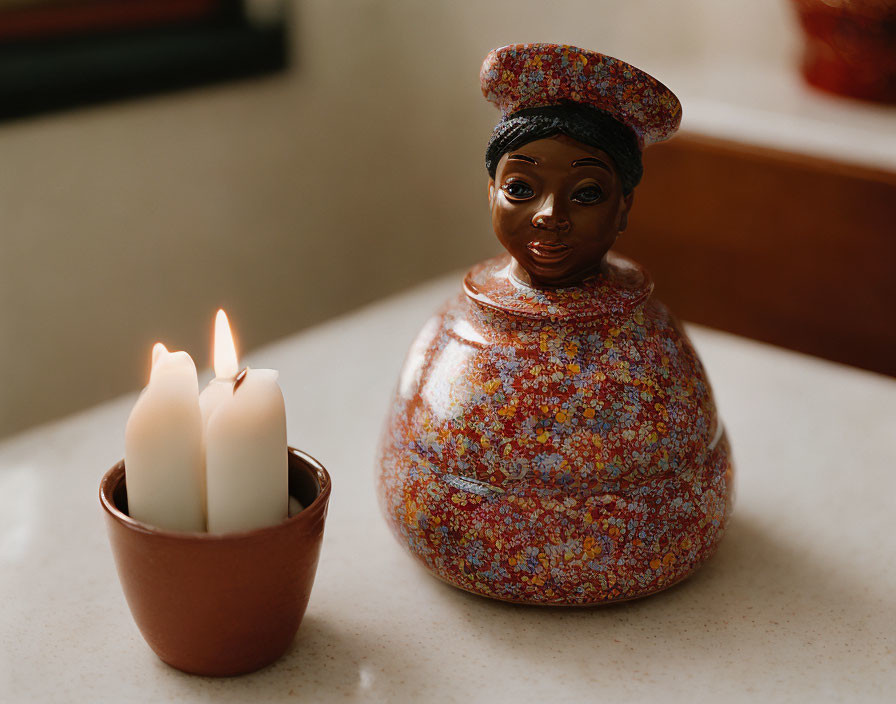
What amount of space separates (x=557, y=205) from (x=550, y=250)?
0.09 ft

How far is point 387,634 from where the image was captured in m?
0.62

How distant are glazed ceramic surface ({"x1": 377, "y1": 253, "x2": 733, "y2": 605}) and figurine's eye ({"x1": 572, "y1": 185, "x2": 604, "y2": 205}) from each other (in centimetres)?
6

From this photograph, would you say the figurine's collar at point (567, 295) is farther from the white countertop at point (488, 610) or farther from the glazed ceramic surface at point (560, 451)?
the white countertop at point (488, 610)

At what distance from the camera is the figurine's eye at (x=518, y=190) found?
0.60 metres

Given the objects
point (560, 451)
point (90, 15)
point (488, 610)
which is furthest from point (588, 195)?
point (90, 15)

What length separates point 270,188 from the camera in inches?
70.2

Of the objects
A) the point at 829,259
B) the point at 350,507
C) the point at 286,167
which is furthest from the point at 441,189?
the point at 350,507

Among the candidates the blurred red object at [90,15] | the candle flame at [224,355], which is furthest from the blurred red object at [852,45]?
the candle flame at [224,355]

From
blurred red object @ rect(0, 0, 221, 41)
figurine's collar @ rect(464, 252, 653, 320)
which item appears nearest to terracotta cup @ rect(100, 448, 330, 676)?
figurine's collar @ rect(464, 252, 653, 320)

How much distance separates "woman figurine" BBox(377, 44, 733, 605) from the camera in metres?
0.59

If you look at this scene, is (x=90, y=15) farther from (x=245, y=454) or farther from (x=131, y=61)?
(x=245, y=454)

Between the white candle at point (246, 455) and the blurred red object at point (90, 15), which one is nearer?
the white candle at point (246, 455)

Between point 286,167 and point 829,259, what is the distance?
0.93 meters

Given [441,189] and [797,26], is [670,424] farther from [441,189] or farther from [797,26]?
[441,189]
